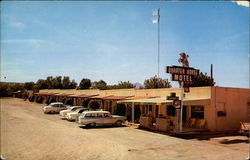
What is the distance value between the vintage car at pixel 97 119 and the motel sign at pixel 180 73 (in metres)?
6.83

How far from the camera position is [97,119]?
20516 millimetres

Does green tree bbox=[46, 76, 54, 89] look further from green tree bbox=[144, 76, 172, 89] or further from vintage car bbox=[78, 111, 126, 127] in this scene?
vintage car bbox=[78, 111, 126, 127]

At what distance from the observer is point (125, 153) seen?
1098 centimetres

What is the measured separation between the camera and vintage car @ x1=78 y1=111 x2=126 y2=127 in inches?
790

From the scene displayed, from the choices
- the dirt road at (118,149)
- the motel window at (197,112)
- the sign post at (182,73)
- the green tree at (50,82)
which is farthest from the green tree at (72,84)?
the dirt road at (118,149)

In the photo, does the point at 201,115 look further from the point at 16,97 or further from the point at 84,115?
the point at 16,97

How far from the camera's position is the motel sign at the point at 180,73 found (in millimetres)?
17758

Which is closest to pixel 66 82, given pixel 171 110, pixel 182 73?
A: pixel 171 110

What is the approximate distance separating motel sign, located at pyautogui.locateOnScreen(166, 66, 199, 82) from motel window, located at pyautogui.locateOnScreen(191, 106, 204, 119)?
2.84 m

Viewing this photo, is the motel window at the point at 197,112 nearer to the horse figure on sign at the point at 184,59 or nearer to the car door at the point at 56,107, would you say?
the horse figure on sign at the point at 184,59

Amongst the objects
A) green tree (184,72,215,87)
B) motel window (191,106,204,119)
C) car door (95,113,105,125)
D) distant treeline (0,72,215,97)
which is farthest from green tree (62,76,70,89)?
motel window (191,106,204,119)

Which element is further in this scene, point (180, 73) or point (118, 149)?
point (180, 73)

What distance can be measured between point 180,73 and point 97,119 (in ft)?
25.8

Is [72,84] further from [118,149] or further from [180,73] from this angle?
[118,149]
